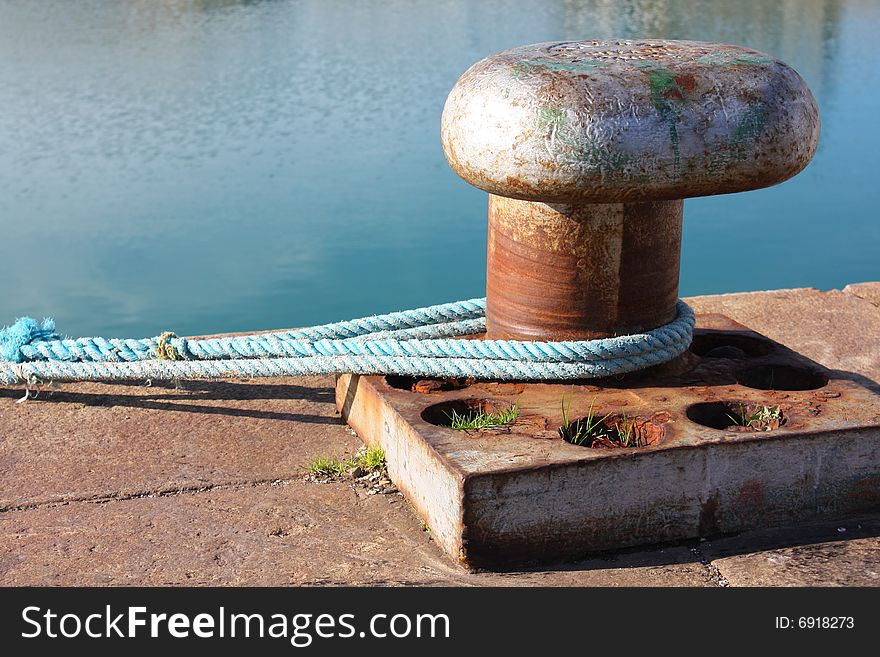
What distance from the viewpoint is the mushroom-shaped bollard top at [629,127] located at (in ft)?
8.30

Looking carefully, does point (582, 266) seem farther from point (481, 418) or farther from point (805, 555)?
point (805, 555)

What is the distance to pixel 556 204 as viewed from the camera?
9.09 ft

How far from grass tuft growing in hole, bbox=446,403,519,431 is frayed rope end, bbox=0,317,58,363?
1.36 m

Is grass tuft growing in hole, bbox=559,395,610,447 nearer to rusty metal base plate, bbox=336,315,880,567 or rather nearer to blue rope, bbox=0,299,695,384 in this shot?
rusty metal base plate, bbox=336,315,880,567

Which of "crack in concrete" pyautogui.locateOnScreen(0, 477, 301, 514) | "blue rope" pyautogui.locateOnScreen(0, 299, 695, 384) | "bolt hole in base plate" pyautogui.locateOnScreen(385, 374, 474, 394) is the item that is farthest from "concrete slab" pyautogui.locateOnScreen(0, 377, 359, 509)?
"bolt hole in base plate" pyautogui.locateOnScreen(385, 374, 474, 394)

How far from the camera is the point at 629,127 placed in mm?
2518

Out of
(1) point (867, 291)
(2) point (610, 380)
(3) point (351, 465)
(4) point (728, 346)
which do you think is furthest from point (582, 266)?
(1) point (867, 291)

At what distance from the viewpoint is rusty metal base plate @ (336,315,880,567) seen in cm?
241

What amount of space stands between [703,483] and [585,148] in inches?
31.0

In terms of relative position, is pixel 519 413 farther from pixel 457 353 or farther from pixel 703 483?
pixel 703 483

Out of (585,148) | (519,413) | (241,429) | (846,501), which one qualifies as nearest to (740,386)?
(846,501)

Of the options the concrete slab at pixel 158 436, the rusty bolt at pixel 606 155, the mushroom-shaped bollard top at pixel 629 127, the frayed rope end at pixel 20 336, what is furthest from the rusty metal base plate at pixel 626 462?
the frayed rope end at pixel 20 336

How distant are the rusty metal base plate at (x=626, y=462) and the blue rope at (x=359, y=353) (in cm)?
7

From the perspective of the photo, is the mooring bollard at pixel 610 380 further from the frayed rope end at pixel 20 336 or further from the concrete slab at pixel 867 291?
the concrete slab at pixel 867 291
